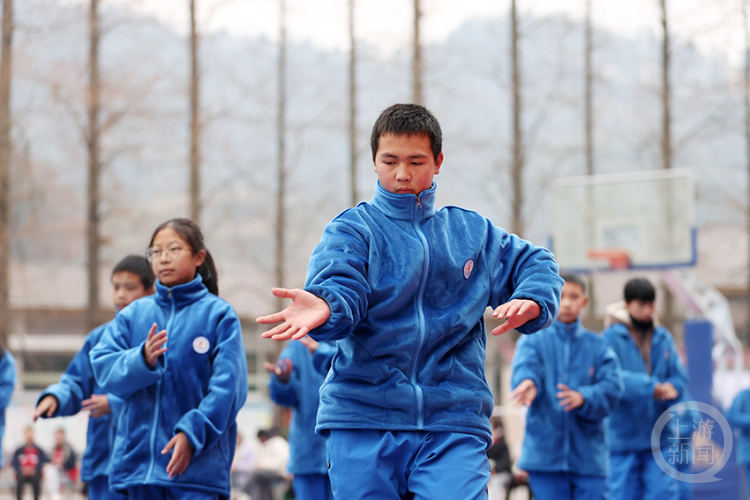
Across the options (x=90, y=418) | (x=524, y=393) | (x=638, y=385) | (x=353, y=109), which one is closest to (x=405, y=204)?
(x=524, y=393)

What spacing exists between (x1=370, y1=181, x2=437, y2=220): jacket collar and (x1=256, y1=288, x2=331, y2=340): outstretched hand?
1.90 ft

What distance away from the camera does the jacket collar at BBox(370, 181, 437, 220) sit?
348cm

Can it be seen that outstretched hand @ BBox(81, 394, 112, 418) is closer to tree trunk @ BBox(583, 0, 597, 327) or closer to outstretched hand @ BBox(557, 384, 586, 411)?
outstretched hand @ BBox(557, 384, 586, 411)

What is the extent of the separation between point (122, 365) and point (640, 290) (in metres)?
4.50

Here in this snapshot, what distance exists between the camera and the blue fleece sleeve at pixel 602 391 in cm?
634

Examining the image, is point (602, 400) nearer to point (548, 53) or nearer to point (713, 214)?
point (548, 53)

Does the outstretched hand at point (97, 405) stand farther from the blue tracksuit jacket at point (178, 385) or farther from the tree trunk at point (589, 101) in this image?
the tree trunk at point (589, 101)

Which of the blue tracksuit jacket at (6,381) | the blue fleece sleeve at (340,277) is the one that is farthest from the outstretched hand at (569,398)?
the blue tracksuit jacket at (6,381)

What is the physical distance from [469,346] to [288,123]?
831 inches

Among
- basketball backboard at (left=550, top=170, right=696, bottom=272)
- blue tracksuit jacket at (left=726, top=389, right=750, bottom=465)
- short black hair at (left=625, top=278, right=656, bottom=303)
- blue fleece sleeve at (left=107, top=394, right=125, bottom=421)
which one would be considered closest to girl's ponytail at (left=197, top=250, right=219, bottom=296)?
blue fleece sleeve at (left=107, top=394, right=125, bottom=421)

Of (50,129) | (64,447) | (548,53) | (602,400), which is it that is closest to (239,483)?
(64,447)

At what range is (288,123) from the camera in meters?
24.1

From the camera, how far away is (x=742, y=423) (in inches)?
411

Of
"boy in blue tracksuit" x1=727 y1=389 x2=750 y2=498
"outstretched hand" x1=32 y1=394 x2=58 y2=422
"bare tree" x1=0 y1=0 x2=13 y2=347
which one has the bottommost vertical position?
"boy in blue tracksuit" x1=727 y1=389 x2=750 y2=498
